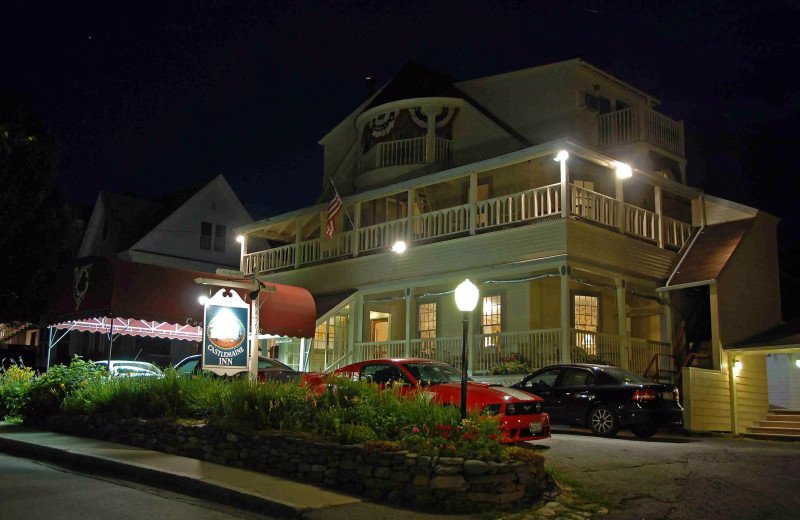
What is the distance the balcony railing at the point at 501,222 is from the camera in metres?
19.5

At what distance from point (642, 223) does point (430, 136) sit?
746cm

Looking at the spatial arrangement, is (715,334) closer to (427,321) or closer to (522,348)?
(522,348)

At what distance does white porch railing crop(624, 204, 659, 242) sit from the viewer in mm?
20625

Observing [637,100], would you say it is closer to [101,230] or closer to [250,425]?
[250,425]

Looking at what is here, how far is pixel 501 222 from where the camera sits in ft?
71.4

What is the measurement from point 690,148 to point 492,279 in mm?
11940

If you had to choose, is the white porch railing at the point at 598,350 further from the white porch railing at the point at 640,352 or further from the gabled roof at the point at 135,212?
the gabled roof at the point at 135,212

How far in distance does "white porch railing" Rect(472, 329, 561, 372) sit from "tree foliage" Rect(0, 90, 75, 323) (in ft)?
71.9

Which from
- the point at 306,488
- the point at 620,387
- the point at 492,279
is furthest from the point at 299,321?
the point at 306,488

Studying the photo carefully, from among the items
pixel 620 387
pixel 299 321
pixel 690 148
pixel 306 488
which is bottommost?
pixel 306 488

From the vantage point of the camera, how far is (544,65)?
2422 cm

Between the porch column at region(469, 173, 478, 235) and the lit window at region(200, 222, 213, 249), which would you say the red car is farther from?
the lit window at region(200, 222, 213, 249)

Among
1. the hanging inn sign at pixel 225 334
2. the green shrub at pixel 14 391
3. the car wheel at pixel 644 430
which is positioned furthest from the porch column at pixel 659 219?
the green shrub at pixel 14 391

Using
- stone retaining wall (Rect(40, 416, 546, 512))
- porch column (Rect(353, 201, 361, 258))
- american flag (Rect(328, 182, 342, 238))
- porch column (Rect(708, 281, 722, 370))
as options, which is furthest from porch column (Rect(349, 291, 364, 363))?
stone retaining wall (Rect(40, 416, 546, 512))
